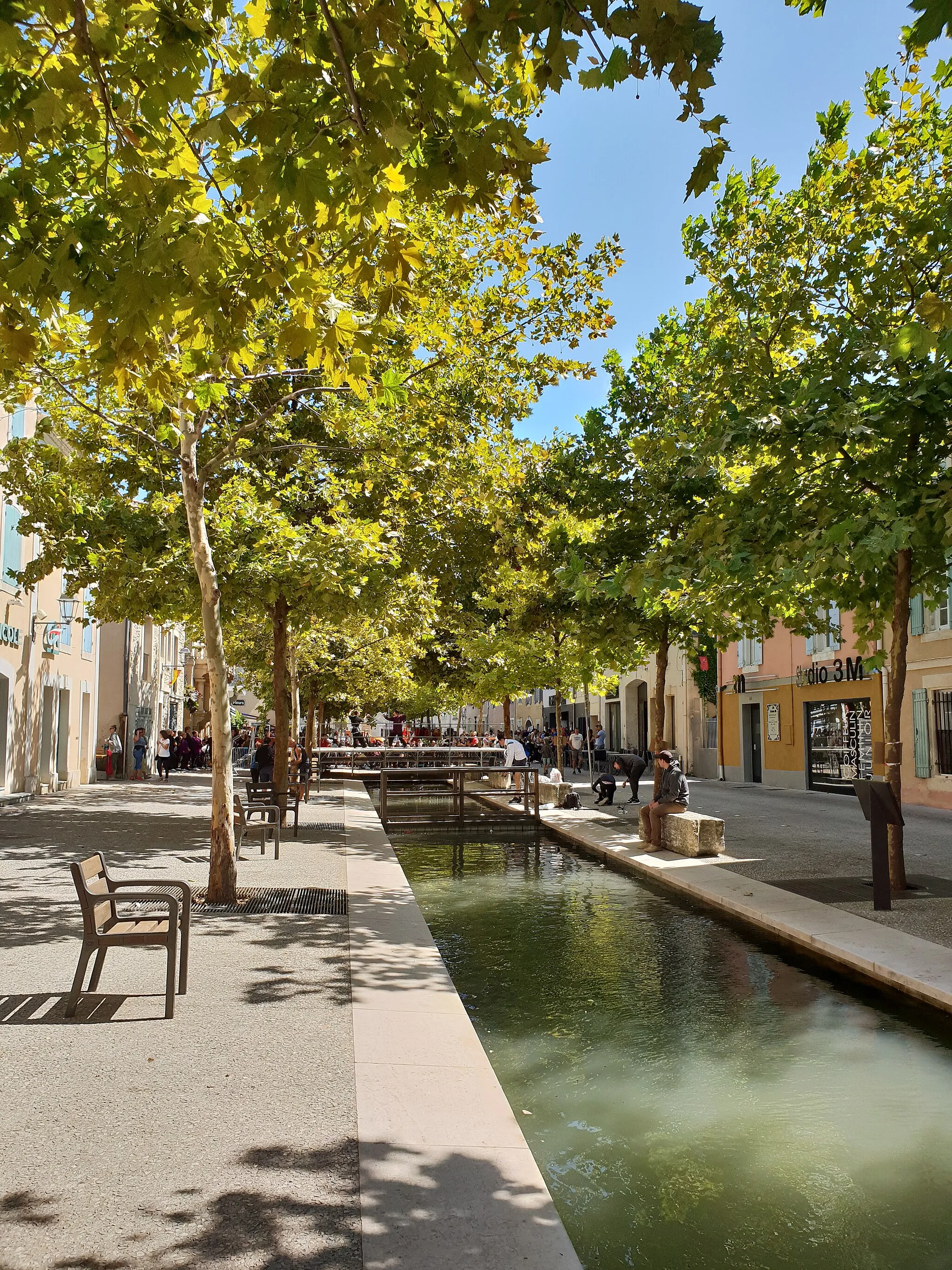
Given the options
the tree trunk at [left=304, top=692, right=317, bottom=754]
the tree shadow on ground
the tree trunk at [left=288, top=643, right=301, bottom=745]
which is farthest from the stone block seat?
the tree trunk at [left=304, top=692, right=317, bottom=754]

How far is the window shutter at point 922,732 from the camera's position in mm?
21797

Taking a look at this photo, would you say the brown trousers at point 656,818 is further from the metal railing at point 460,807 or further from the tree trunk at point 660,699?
the metal railing at point 460,807

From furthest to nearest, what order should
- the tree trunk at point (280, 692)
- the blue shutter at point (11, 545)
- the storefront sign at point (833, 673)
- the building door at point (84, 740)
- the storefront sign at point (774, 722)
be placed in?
the storefront sign at point (774, 722)
the building door at point (84, 740)
the storefront sign at point (833, 673)
the blue shutter at point (11, 545)
the tree trunk at point (280, 692)

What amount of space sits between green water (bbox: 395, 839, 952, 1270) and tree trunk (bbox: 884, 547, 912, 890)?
215 cm

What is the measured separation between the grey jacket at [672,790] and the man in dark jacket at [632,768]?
7.15m

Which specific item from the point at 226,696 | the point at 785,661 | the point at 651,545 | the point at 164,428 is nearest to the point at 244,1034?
the point at 226,696

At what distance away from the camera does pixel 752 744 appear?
108 ft

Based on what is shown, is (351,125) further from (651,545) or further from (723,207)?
(651,545)

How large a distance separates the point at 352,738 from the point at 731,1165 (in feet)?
164

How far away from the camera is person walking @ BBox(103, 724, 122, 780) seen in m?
30.6

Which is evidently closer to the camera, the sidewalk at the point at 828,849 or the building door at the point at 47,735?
the sidewalk at the point at 828,849

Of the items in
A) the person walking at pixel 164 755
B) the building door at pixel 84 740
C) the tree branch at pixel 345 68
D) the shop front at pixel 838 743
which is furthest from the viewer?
the person walking at pixel 164 755

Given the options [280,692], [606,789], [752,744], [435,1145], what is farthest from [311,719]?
[435,1145]

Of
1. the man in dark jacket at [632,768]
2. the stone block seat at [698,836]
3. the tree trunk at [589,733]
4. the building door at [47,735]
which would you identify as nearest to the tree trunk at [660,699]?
the stone block seat at [698,836]
